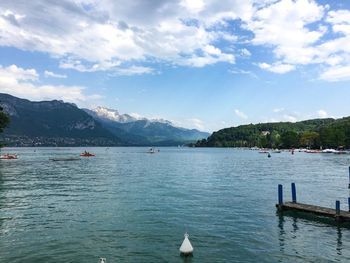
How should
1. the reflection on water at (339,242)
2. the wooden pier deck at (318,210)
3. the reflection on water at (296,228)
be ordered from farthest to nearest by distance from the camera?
the wooden pier deck at (318,210)
the reflection on water at (296,228)
the reflection on water at (339,242)

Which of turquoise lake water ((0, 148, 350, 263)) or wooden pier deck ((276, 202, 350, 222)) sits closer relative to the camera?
turquoise lake water ((0, 148, 350, 263))

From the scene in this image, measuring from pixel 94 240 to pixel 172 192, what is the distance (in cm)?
2977

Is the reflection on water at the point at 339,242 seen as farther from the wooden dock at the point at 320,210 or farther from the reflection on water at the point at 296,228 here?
the wooden dock at the point at 320,210

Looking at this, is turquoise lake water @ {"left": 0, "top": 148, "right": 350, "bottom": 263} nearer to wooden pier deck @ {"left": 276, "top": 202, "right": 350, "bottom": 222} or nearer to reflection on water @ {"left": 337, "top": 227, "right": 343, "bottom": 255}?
reflection on water @ {"left": 337, "top": 227, "right": 343, "bottom": 255}

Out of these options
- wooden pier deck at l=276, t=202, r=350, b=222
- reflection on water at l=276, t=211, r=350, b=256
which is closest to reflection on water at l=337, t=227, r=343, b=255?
reflection on water at l=276, t=211, r=350, b=256

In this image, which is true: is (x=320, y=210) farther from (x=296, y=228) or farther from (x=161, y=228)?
(x=161, y=228)

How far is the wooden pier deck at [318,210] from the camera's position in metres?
37.6

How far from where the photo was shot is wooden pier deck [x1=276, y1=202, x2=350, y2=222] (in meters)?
37.6

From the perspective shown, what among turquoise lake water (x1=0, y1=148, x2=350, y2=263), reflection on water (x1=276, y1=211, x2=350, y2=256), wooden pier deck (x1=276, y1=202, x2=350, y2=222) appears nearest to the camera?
turquoise lake water (x1=0, y1=148, x2=350, y2=263)

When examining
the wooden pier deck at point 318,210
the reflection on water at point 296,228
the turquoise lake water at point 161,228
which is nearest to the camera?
the turquoise lake water at point 161,228

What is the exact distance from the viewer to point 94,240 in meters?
31.4

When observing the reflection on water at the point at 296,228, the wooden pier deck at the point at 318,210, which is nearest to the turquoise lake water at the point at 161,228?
the reflection on water at the point at 296,228

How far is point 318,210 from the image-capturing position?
40594 millimetres

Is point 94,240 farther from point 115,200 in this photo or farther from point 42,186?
point 42,186
